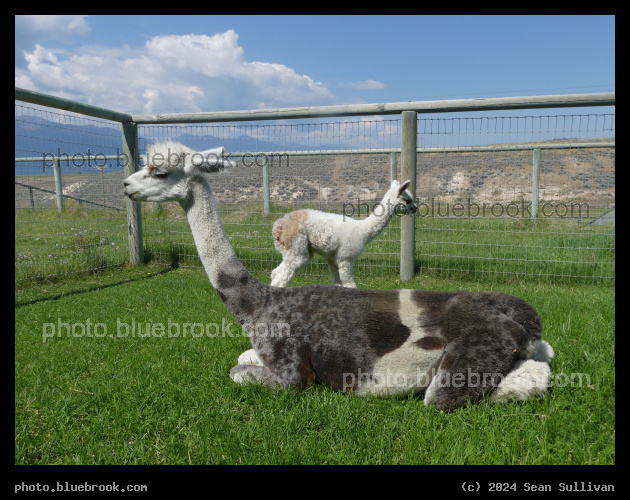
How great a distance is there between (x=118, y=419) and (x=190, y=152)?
5.95 ft

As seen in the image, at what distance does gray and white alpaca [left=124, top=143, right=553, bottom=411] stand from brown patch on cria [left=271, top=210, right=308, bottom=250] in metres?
A: 2.25

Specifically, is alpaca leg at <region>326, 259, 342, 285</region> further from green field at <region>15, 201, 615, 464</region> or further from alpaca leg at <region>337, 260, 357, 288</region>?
green field at <region>15, 201, 615, 464</region>

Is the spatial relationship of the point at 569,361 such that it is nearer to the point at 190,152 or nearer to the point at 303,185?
the point at 190,152

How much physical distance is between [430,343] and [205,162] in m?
1.93

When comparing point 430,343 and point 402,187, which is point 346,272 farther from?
point 430,343

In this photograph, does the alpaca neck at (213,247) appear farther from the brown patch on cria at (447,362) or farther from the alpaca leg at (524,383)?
the alpaca leg at (524,383)

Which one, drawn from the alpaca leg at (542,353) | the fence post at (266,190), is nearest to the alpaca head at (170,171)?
the alpaca leg at (542,353)

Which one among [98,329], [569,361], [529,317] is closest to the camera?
[529,317]

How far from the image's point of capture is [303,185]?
7.72 metres

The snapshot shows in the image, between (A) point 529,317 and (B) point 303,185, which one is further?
(B) point 303,185

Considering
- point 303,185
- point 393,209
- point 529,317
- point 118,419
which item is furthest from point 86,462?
point 303,185

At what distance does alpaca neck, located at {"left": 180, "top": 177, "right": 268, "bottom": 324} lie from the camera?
3227 millimetres

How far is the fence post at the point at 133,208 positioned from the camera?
7.98 metres
